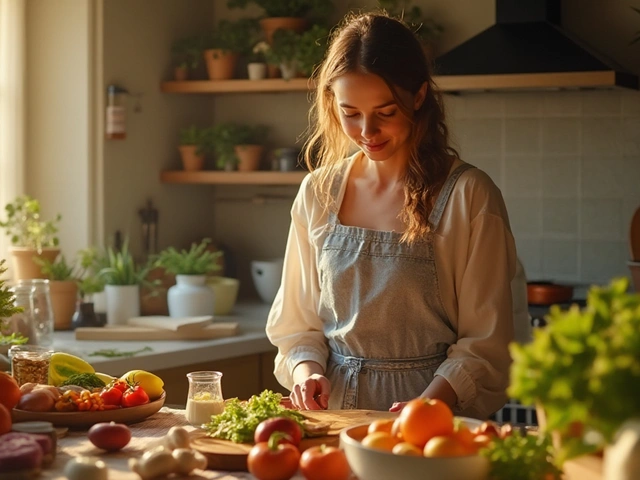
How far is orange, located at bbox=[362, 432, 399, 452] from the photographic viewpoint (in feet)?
4.92

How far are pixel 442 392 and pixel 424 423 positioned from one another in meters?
0.76

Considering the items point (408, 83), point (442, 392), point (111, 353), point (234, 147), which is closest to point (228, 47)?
point (234, 147)

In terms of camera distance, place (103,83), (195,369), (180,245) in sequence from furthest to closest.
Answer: (180,245)
(103,83)
(195,369)

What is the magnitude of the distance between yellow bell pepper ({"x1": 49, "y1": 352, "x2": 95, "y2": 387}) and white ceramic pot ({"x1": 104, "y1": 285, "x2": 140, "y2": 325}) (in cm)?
158

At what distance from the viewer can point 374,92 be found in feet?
7.33

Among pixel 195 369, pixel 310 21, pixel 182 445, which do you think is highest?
pixel 310 21

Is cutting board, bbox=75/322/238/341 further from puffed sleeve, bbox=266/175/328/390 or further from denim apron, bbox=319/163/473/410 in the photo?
denim apron, bbox=319/163/473/410

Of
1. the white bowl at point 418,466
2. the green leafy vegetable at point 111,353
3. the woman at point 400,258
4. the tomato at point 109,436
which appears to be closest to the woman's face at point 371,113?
the woman at point 400,258

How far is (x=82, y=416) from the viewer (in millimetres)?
1970

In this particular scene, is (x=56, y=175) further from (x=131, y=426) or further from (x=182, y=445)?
(x=182, y=445)

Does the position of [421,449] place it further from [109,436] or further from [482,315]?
[482,315]

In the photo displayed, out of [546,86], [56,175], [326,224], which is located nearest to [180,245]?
[56,175]

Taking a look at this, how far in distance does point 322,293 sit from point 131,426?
1.96ft

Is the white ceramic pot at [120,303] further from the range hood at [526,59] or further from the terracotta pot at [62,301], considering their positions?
the range hood at [526,59]
